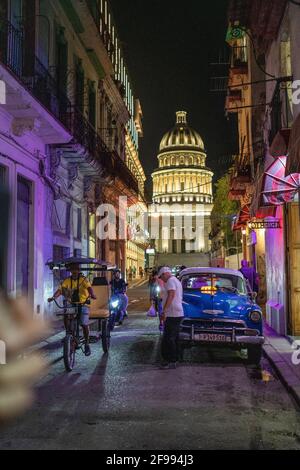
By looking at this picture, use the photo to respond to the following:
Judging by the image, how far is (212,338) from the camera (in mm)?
9227

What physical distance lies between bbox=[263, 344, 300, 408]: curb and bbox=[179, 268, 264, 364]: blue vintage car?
0.41 metres

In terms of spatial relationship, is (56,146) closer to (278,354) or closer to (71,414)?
(278,354)

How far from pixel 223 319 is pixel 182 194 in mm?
114441

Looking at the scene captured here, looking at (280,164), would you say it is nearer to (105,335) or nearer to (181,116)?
(105,335)

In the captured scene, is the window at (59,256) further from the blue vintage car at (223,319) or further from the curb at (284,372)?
the curb at (284,372)

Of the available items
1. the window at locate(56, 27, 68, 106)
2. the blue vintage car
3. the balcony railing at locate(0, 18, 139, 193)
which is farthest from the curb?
the window at locate(56, 27, 68, 106)

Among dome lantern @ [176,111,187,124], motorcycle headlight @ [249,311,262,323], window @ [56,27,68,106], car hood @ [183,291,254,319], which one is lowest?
motorcycle headlight @ [249,311,262,323]

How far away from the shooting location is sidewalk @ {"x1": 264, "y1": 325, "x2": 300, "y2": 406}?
728 cm

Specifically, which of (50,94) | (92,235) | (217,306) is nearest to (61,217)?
(50,94)

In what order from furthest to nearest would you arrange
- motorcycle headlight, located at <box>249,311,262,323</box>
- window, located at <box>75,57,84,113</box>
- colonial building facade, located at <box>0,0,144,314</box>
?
window, located at <box>75,57,84,113</box>
colonial building facade, located at <box>0,0,144,314</box>
motorcycle headlight, located at <box>249,311,262,323</box>

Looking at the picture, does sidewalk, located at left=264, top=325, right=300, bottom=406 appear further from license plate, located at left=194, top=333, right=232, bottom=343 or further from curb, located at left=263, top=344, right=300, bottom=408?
license plate, located at left=194, top=333, right=232, bottom=343

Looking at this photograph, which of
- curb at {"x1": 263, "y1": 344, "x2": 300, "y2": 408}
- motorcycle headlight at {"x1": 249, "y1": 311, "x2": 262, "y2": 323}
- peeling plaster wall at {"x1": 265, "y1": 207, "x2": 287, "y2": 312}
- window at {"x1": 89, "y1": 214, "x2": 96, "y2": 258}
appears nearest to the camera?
curb at {"x1": 263, "y1": 344, "x2": 300, "y2": 408}

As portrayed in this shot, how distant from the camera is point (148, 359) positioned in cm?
967

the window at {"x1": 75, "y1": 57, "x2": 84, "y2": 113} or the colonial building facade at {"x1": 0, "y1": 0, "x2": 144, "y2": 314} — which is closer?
the colonial building facade at {"x1": 0, "y1": 0, "x2": 144, "y2": 314}
